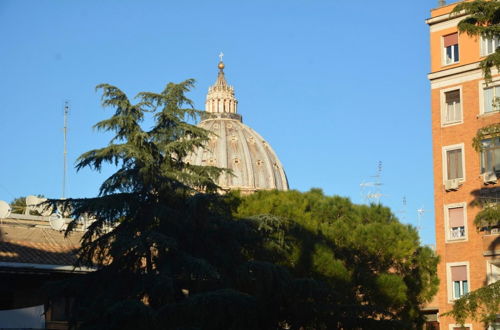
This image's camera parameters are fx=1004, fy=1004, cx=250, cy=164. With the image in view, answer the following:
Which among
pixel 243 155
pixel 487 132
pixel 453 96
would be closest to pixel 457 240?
pixel 453 96

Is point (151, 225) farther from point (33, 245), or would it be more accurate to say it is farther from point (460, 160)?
point (460, 160)

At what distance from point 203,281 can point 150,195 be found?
8.93 feet

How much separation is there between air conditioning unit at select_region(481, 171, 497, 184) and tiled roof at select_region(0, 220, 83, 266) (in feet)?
48.3

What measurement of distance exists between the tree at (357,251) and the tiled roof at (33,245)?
7043mm

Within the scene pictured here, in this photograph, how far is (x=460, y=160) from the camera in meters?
37.7

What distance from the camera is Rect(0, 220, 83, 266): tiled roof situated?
3272 cm

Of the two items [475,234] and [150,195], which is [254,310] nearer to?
[150,195]

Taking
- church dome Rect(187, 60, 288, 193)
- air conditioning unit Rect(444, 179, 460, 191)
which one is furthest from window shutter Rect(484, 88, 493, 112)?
church dome Rect(187, 60, 288, 193)

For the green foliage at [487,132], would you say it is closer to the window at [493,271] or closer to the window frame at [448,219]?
the window at [493,271]

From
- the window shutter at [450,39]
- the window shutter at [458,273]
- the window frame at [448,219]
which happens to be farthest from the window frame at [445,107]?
the window shutter at [458,273]

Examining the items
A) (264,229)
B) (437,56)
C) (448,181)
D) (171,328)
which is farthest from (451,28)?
(171,328)

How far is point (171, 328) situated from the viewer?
2381 centimetres

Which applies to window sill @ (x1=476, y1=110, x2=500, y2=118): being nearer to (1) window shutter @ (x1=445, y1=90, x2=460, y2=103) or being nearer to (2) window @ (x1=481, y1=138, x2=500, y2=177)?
(2) window @ (x1=481, y1=138, x2=500, y2=177)

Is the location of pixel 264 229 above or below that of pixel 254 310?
above
